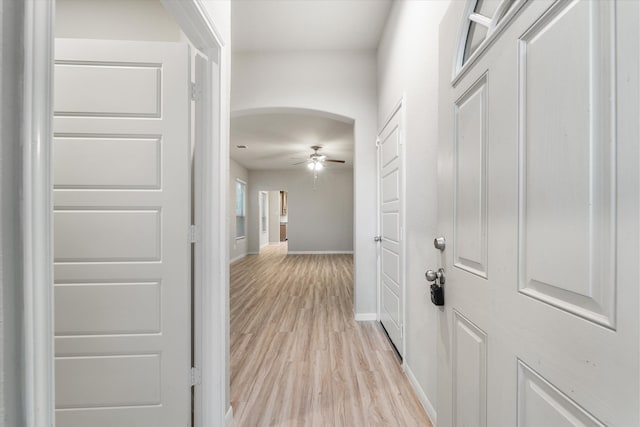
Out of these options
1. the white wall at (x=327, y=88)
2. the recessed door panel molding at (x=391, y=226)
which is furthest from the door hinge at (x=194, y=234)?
the white wall at (x=327, y=88)

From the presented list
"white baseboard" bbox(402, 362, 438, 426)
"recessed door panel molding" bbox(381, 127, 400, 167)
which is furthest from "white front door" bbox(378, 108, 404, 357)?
"white baseboard" bbox(402, 362, 438, 426)

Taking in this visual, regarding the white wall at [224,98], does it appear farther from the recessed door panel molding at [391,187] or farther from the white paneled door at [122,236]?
the recessed door panel molding at [391,187]

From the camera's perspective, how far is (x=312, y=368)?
7.17ft

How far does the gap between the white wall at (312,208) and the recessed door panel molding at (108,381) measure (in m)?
7.74

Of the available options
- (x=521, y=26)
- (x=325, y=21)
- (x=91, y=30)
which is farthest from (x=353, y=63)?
(x=521, y=26)

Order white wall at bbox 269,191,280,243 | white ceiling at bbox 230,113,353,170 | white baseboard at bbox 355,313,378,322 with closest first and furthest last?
1. white baseboard at bbox 355,313,378,322
2. white ceiling at bbox 230,113,353,170
3. white wall at bbox 269,191,280,243

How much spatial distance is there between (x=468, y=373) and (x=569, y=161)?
750 mm

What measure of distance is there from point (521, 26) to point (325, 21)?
249 cm

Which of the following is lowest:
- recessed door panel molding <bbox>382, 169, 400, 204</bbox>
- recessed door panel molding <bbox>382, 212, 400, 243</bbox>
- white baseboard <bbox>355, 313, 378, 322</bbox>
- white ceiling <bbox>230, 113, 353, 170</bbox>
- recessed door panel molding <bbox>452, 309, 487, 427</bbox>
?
white baseboard <bbox>355, 313, 378, 322</bbox>

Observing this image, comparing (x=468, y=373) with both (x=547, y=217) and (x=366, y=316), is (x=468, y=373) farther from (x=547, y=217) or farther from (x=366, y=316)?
(x=366, y=316)

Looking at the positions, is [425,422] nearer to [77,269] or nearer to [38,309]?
[38,309]

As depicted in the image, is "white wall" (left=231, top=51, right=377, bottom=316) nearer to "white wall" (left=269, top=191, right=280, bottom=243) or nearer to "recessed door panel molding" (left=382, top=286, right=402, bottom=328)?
"recessed door panel molding" (left=382, top=286, right=402, bottom=328)

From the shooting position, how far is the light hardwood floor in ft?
5.57

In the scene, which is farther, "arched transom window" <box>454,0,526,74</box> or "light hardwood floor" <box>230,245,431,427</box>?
"light hardwood floor" <box>230,245,431,427</box>
